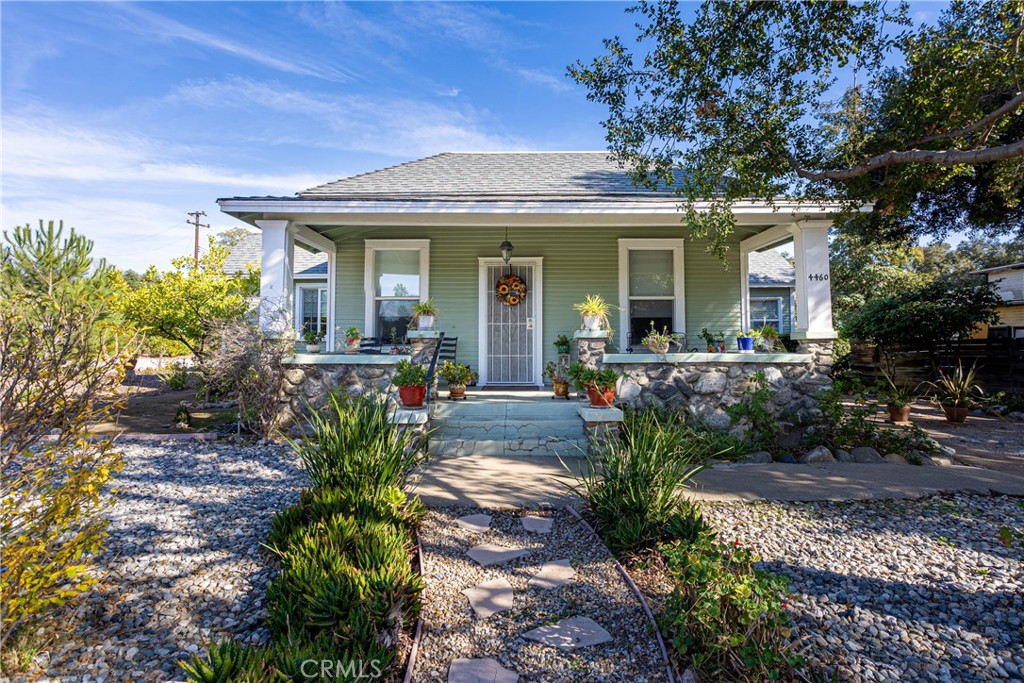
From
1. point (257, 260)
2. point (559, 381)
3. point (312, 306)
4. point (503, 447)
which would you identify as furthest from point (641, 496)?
point (257, 260)

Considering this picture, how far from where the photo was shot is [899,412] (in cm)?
771

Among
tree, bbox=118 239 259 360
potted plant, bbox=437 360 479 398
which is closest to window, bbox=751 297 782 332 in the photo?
potted plant, bbox=437 360 479 398

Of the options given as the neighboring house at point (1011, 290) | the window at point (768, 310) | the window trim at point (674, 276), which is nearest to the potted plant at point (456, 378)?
the window trim at point (674, 276)

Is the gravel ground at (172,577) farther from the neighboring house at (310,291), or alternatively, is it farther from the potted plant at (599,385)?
the neighboring house at (310,291)

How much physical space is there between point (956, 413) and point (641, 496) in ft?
26.8

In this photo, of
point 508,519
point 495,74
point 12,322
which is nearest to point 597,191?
point 495,74

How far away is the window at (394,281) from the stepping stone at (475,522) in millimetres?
5533

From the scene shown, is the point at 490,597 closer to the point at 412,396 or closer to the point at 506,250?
the point at 412,396

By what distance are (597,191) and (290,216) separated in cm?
471

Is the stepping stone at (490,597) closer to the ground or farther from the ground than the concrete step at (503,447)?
closer to the ground

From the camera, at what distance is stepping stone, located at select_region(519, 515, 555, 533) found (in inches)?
137

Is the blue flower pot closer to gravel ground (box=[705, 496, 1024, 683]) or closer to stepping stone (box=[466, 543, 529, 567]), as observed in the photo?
gravel ground (box=[705, 496, 1024, 683])

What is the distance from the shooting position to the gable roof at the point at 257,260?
11.3 meters

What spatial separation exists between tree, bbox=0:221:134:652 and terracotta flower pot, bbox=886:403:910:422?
378 inches
